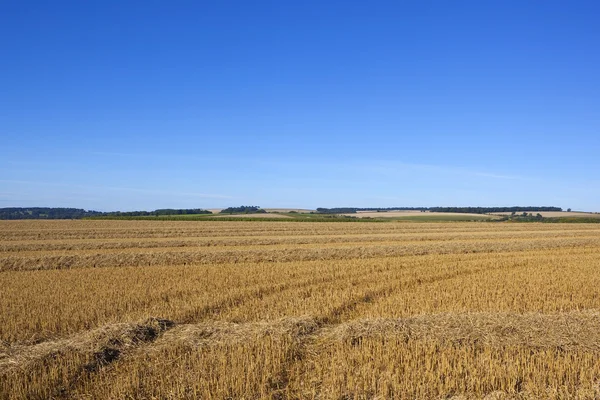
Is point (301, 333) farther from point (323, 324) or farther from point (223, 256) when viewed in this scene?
point (223, 256)

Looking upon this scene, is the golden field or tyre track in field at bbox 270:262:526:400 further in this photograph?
tyre track in field at bbox 270:262:526:400

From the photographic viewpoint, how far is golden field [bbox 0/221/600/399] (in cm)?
734

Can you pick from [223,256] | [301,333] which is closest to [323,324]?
[301,333]

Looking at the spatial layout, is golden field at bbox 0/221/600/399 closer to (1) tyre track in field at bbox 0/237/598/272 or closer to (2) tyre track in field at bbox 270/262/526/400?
(2) tyre track in field at bbox 270/262/526/400

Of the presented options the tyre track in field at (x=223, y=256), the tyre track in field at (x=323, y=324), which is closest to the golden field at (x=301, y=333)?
the tyre track in field at (x=323, y=324)

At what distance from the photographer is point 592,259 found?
918 inches

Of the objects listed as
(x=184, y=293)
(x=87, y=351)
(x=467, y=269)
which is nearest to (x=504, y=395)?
(x=87, y=351)

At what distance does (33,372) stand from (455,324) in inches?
311

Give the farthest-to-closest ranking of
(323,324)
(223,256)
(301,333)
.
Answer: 1. (223,256)
2. (323,324)
3. (301,333)

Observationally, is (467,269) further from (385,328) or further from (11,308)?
(11,308)

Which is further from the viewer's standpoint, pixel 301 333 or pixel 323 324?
pixel 323 324

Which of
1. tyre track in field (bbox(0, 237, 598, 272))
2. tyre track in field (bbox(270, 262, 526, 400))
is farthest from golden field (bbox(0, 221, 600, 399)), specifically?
tyre track in field (bbox(0, 237, 598, 272))

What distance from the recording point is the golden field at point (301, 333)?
7.34 m

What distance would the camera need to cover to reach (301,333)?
1002cm
